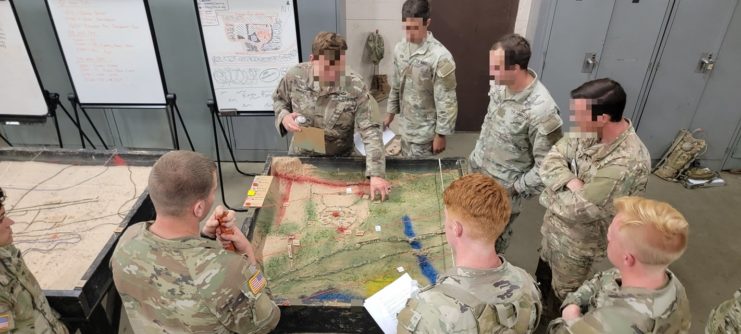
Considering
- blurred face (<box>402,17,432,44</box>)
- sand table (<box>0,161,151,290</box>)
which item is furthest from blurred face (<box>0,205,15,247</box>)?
blurred face (<box>402,17,432,44</box>)

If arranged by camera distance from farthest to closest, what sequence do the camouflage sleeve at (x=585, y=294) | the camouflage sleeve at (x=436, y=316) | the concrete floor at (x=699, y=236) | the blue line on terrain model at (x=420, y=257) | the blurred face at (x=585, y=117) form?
the concrete floor at (x=699, y=236), the blue line on terrain model at (x=420, y=257), the blurred face at (x=585, y=117), the camouflage sleeve at (x=585, y=294), the camouflage sleeve at (x=436, y=316)

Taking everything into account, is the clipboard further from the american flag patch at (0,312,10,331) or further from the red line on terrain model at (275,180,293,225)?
the american flag patch at (0,312,10,331)

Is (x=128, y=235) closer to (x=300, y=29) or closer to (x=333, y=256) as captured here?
(x=333, y=256)

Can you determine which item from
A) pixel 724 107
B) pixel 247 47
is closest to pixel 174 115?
pixel 247 47

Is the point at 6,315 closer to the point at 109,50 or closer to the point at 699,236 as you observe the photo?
the point at 109,50

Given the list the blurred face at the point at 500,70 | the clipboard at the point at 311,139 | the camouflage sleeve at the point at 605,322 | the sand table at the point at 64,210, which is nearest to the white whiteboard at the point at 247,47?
the sand table at the point at 64,210

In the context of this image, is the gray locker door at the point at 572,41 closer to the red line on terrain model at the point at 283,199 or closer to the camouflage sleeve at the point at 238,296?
A: the red line on terrain model at the point at 283,199

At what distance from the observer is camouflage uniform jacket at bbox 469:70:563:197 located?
7.68 ft

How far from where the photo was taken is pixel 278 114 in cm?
271

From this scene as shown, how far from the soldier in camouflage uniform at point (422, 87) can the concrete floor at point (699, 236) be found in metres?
0.98

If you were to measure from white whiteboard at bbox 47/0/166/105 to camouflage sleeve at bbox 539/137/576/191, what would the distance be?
2.97 m

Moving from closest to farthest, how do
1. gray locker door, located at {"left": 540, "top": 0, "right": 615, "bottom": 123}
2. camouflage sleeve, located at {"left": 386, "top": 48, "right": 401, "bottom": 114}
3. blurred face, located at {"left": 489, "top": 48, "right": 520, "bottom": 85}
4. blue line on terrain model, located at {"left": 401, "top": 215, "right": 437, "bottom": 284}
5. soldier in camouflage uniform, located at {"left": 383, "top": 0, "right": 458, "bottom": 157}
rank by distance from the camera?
blue line on terrain model, located at {"left": 401, "top": 215, "right": 437, "bottom": 284} → blurred face, located at {"left": 489, "top": 48, "right": 520, "bottom": 85} → soldier in camouflage uniform, located at {"left": 383, "top": 0, "right": 458, "bottom": 157} → camouflage sleeve, located at {"left": 386, "top": 48, "right": 401, "bottom": 114} → gray locker door, located at {"left": 540, "top": 0, "right": 615, "bottom": 123}

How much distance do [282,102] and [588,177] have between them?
1.69m

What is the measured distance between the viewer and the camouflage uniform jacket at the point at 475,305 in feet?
4.31
